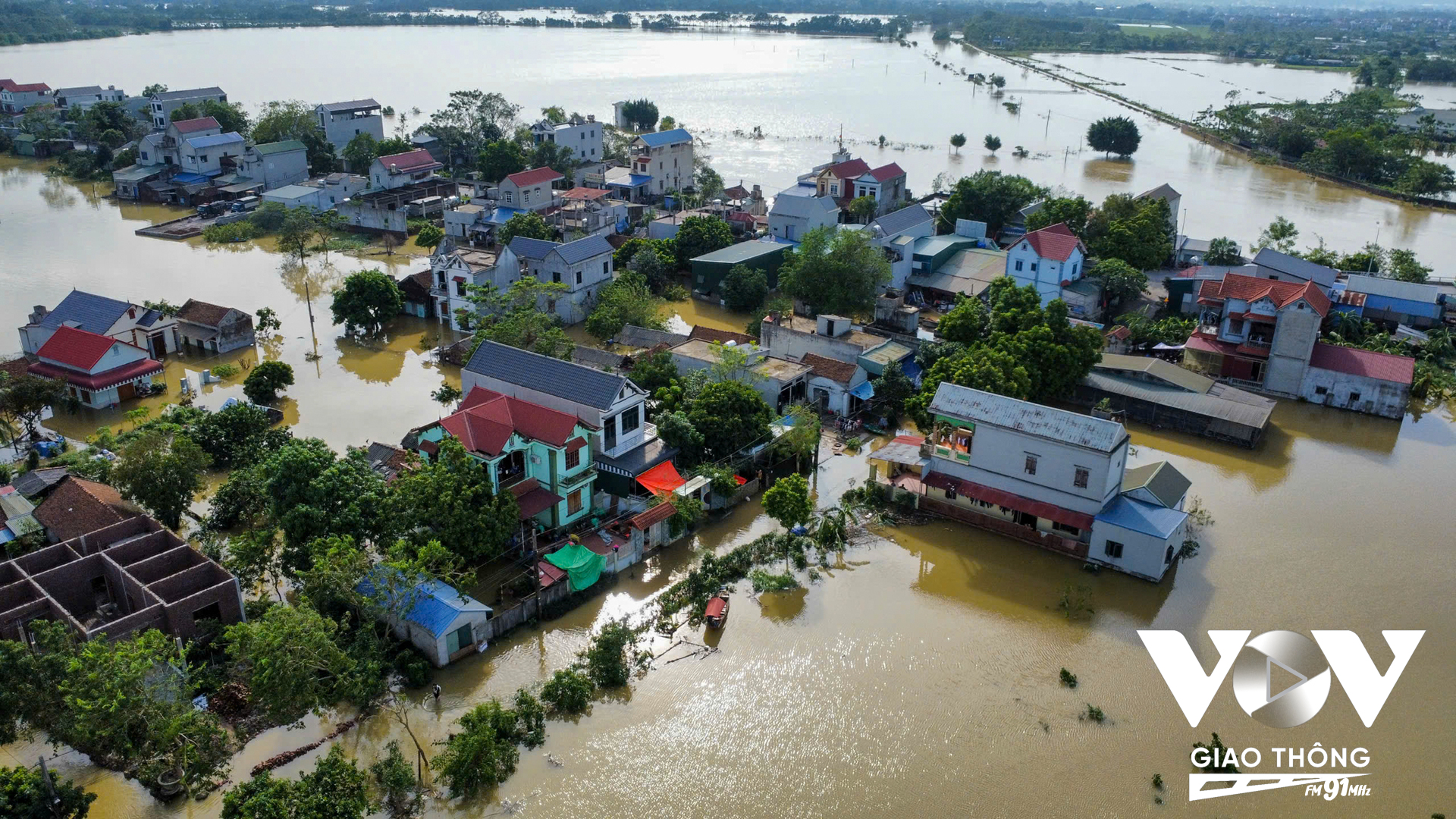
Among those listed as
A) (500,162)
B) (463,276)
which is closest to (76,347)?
(463,276)

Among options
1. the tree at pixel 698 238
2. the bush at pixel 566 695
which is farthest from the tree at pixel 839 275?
the bush at pixel 566 695

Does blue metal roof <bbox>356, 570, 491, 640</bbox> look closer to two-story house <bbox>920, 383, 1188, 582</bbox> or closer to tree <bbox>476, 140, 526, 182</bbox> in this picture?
two-story house <bbox>920, 383, 1188, 582</bbox>

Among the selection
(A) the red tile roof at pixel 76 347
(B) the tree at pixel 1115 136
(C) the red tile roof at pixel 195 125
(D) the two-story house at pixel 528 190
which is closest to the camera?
(A) the red tile roof at pixel 76 347

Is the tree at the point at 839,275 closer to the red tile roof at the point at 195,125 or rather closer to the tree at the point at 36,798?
the tree at the point at 36,798

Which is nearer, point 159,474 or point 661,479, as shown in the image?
point 159,474

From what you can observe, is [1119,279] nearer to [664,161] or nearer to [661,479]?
[661,479]
